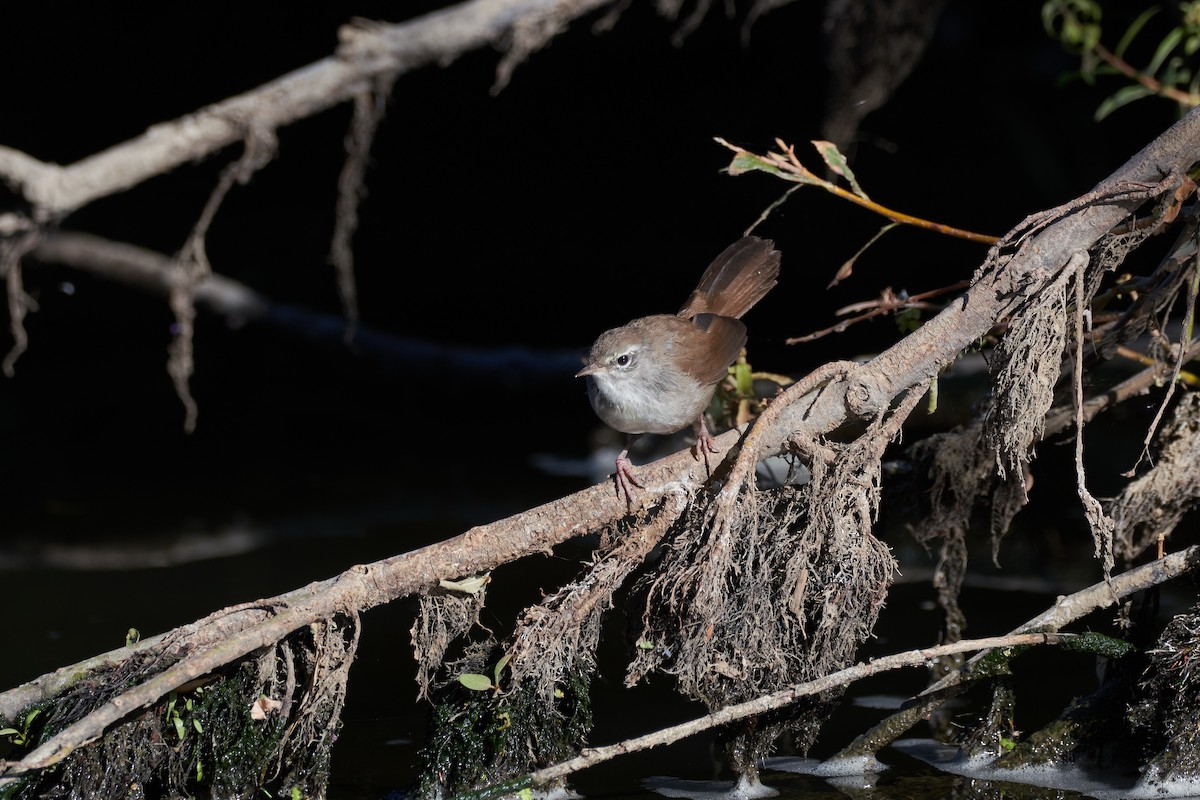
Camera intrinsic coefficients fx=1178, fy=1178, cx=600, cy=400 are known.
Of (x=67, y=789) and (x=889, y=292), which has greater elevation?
(x=889, y=292)

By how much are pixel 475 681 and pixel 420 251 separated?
801 cm

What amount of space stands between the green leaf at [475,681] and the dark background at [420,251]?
1.51m

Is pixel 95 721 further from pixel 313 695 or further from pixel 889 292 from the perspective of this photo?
pixel 889 292

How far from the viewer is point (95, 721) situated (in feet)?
9.04

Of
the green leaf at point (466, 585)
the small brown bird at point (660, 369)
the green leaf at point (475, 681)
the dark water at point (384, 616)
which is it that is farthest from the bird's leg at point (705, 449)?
the green leaf at point (475, 681)

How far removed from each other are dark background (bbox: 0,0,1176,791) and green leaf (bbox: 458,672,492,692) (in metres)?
1.51

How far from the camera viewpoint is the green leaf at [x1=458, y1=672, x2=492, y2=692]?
3.21 m

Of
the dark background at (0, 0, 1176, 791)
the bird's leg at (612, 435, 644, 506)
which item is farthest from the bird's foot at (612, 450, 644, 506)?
the dark background at (0, 0, 1176, 791)

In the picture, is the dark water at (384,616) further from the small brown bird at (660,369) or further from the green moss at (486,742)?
the small brown bird at (660,369)

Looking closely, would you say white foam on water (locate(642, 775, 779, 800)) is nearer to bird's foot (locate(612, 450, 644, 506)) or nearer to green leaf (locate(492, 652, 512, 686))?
green leaf (locate(492, 652, 512, 686))

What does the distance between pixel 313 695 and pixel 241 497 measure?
4.01m

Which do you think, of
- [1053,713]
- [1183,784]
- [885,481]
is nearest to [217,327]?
[885,481]

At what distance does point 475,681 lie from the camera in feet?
10.5

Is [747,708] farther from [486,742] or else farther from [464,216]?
[464,216]
